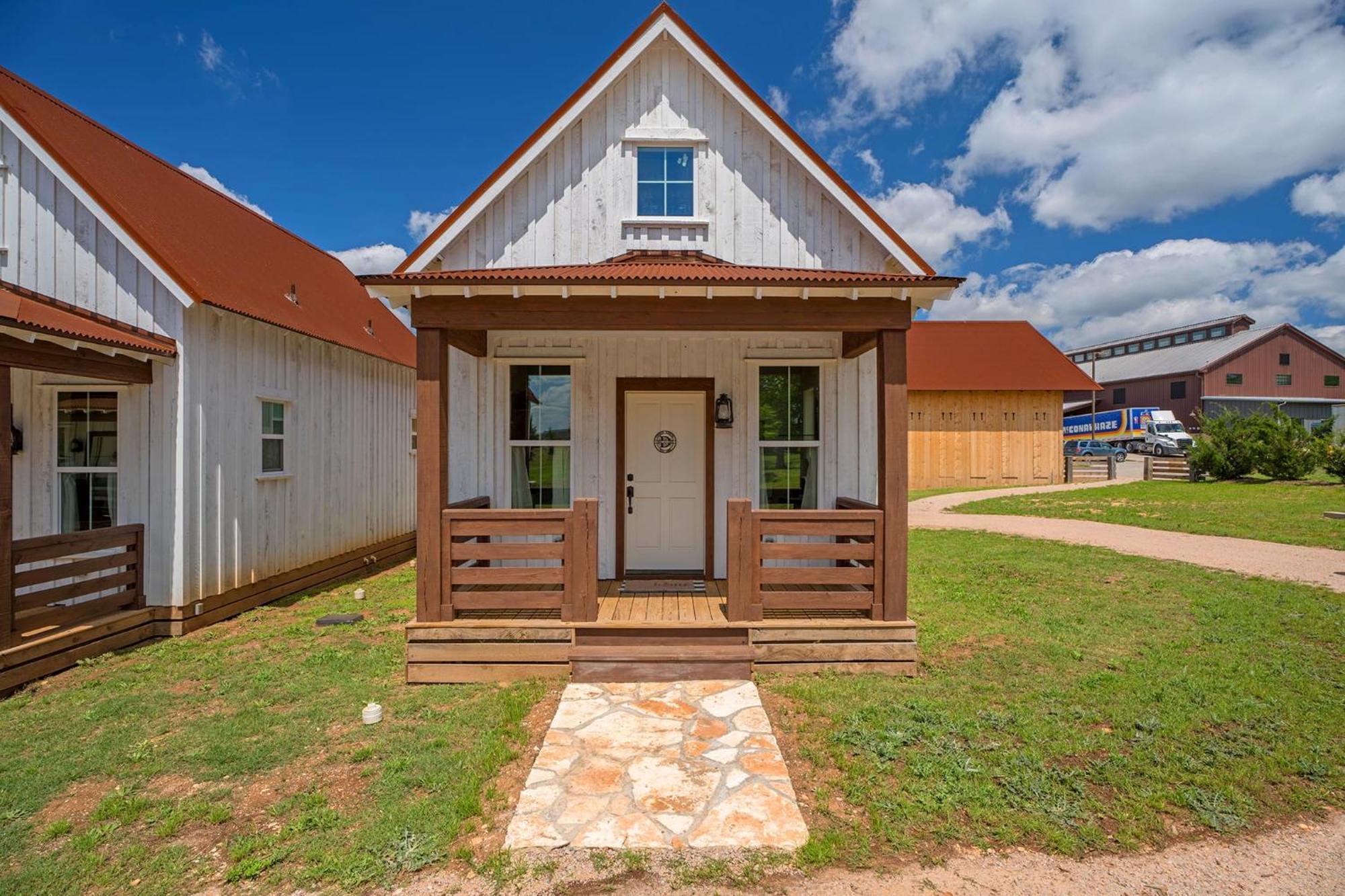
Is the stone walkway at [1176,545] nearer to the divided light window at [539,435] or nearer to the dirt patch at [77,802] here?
the divided light window at [539,435]

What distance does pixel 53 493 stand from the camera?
7270 millimetres

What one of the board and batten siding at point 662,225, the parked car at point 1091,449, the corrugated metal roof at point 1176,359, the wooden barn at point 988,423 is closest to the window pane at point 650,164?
the board and batten siding at point 662,225

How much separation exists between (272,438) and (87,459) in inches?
72.7

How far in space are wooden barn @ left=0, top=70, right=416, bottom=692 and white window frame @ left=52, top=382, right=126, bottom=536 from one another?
19 millimetres

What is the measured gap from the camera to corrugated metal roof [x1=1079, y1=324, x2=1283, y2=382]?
124 ft

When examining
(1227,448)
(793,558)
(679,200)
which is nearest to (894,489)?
(793,558)

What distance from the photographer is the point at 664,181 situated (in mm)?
7703

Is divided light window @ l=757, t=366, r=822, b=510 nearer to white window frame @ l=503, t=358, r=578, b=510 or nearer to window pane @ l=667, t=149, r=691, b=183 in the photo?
Result: white window frame @ l=503, t=358, r=578, b=510

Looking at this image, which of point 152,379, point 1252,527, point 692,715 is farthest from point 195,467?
point 1252,527

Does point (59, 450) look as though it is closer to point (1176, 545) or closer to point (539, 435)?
point (539, 435)

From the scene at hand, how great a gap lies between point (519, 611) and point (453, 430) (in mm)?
2315

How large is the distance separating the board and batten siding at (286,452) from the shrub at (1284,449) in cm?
2313

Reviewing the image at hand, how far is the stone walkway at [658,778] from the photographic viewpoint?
3412 millimetres

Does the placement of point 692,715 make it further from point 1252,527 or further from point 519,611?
point 1252,527
